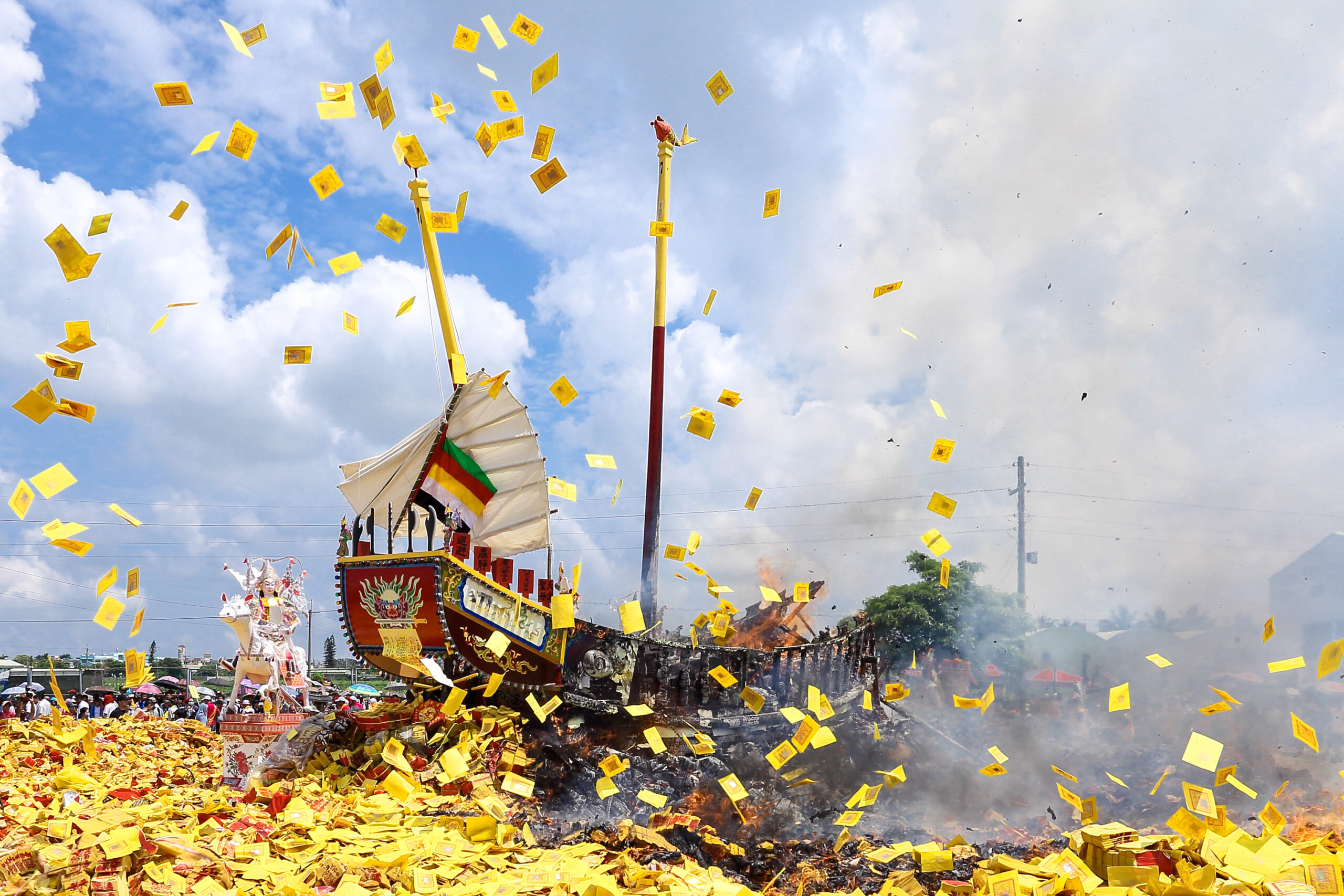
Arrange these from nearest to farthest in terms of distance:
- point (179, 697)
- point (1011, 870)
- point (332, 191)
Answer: point (1011, 870)
point (332, 191)
point (179, 697)

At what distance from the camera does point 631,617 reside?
42.1ft

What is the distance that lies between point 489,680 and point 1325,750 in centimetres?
1366

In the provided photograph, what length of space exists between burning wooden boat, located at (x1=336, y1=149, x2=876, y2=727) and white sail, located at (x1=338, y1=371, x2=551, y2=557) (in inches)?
1.1

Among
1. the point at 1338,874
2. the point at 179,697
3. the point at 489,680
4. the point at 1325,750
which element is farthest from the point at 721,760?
the point at 179,697

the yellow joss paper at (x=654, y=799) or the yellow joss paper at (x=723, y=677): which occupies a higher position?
the yellow joss paper at (x=723, y=677)

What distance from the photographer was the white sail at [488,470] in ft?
48.8

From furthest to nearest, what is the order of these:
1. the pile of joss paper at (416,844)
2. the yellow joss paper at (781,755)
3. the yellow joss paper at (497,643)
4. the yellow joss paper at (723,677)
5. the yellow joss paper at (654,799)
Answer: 1. the yellow joss paper at (723,677)
2. the yellow joss paper at (497,643)
3. the yellow joss paper at (781,755)
4. the yellow joss paper at (654,799)
5. the pile of joss paper at (416,844)

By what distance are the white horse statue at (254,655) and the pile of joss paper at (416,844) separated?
33.3 inches

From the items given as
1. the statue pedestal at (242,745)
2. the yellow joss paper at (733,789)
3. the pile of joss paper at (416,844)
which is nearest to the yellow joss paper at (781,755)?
the yellow joss paper at (733,789)

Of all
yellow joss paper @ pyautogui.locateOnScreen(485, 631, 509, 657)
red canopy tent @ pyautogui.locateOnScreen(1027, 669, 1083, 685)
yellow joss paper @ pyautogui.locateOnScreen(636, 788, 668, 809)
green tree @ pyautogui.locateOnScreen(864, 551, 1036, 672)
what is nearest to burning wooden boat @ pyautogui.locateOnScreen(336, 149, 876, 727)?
yellow joss paper @ pyautogui.locateOnScreen(485, 631, 509, 657)

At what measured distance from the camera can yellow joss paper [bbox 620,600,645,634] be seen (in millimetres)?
12688

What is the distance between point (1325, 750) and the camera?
43.8 feet

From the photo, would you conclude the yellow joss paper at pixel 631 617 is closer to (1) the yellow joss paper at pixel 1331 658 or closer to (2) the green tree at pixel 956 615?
(1) the yellow joss paper at pixel 1331 658

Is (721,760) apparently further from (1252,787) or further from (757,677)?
(1252,787)
